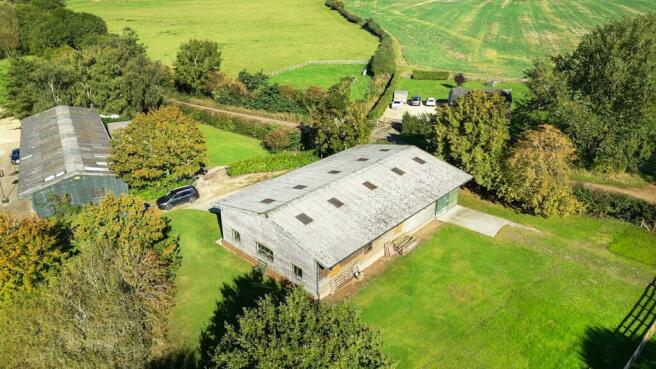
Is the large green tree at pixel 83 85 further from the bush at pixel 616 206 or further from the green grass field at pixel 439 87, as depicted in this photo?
the bush at pixel 616 206

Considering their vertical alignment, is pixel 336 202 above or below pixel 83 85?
below

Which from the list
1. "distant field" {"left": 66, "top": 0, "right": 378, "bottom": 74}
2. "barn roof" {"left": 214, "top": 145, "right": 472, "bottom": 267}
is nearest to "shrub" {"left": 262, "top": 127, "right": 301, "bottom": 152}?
"barn roof" {"left": 214, "top": 145, "right": 472, "bottom": 267}

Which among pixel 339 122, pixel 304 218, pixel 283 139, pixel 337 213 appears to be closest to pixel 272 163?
pixel 283 139

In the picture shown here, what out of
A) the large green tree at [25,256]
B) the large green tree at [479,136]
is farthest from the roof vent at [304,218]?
A: the large green tree at [479,136]

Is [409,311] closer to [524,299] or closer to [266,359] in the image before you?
[524,299]

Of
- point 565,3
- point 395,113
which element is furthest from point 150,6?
point 565,3

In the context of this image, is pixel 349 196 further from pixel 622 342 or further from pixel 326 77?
pixel 326 77
